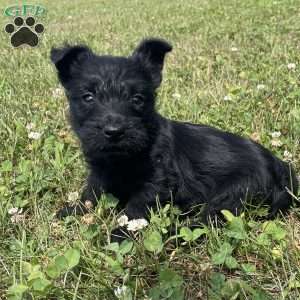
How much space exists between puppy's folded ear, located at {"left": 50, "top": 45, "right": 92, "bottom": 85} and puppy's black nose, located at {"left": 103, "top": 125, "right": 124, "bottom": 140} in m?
0.85

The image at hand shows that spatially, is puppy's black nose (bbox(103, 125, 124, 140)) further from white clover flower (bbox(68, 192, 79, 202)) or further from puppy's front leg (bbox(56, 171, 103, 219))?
white clover flower (bbox(68, 192, 79, 202))

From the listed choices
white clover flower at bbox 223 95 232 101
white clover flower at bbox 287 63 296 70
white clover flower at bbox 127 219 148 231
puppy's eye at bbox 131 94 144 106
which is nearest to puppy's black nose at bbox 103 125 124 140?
puppy's eye at bbox 131 94 144 106

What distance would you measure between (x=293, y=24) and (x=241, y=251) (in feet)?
26.0

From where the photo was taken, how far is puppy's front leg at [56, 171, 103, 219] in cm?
345

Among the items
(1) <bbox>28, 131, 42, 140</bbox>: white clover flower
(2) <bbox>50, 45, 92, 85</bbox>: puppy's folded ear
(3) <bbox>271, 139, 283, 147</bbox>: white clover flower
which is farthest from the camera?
(1) <bbox>28, 131, 42, 140</bbox>: white clover flower

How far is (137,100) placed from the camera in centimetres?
353

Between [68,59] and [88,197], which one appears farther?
[68,59]

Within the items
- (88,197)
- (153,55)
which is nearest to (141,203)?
(88,197)

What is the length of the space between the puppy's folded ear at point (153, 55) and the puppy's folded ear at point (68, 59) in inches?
15.8

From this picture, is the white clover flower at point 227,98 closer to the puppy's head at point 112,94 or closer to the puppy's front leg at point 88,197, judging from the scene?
the puppy's head at point 112,94

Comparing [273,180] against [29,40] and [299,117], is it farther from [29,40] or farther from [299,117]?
[29,40]

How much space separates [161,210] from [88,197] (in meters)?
0.79

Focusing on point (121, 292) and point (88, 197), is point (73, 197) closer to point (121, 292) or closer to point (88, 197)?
point (88, 197)

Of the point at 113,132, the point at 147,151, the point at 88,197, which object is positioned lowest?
the point at 88,197
